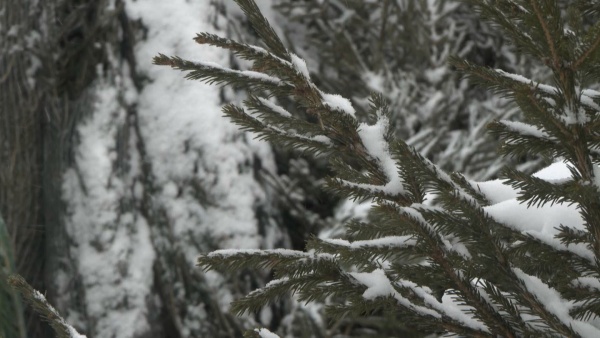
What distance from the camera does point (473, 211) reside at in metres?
1.08

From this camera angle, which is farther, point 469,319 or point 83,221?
point 83,221

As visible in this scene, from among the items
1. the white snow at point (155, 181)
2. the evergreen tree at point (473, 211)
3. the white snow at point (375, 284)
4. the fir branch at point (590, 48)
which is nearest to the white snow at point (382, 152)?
the evergreen tree at point (473, 211)

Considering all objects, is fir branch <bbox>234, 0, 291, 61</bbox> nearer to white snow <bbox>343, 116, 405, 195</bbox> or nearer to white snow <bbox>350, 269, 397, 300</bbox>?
white snow <bbox>343, 116, 405, 195</bbox>

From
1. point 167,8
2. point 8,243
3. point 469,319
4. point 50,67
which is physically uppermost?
point 167,8

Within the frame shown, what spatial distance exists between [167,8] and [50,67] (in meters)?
0.51

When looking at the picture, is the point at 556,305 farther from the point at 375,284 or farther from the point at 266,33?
the point at 266,33

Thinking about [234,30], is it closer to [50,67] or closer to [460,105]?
[50,67]

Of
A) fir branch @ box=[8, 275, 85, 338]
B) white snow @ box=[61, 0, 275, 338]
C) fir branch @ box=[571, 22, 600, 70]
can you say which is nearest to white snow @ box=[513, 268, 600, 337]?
fir branch @ box=[571, 22, 600, 70]

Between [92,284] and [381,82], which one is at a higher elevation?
[381,82]

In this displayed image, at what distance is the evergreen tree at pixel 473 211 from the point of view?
3.38 feet

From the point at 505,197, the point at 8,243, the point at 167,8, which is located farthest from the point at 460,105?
the point at 505,197

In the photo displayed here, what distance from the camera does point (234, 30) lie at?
11.6 feet

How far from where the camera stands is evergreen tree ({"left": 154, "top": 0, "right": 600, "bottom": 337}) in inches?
40.6

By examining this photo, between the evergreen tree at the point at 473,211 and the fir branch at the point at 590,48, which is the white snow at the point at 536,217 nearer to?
the evergreen tree at the point at 473,211
